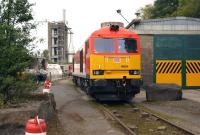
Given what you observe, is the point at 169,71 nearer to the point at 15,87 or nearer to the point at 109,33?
the point at 109,33

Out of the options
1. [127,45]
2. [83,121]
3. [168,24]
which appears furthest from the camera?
[168,24]

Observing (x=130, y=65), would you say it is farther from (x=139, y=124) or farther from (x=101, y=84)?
(x=139, y=124)

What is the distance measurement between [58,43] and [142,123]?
308 feet

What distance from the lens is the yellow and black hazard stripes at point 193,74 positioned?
29.9 m

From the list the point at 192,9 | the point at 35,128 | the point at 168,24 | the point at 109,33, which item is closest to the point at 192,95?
the point at 109,33

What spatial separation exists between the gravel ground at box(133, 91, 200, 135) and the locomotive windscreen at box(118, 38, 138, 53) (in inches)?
93.6

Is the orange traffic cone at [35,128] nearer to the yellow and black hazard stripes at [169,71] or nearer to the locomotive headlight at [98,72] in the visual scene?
the locomotive headlight at [98,72]

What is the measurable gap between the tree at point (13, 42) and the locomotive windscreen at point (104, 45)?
19.3 feet

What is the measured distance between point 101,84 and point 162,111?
325 centimetres

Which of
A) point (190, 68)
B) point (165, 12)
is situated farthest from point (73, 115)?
point (165, 12)

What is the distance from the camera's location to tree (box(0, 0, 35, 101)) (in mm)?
14352

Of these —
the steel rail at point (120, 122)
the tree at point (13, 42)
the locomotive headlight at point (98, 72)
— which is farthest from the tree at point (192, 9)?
the tree at point (13, 42)

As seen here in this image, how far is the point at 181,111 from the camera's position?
18.1 metres

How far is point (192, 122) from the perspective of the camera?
14.9 metres
